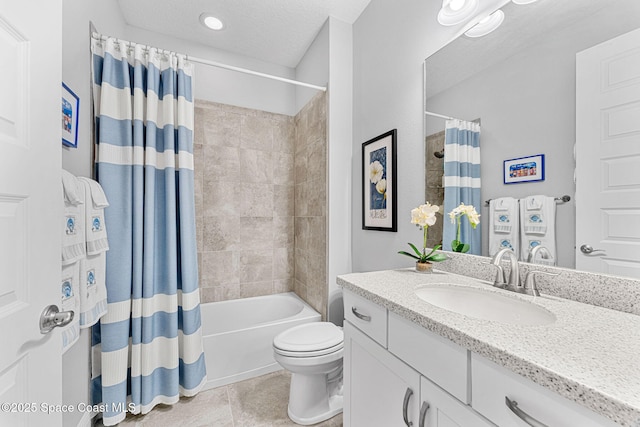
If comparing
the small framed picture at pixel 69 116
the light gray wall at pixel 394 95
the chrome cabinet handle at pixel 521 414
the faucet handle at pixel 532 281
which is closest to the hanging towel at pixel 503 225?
the faucet handle at pixel 532 281

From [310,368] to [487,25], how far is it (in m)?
1.89

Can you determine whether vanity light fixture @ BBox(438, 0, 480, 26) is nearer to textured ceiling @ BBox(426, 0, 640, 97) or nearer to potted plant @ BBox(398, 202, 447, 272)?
textured ceiling @ BBox(426, 0, 640, 97)

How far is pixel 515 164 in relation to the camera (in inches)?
40.0

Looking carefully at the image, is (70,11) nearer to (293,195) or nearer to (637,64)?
(293,195)

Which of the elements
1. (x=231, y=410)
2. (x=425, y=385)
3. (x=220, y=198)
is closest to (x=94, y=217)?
(x=220, y=198)

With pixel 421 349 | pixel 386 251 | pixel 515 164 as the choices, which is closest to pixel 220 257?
pixel 386 251

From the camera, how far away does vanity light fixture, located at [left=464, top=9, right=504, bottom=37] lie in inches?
42.5

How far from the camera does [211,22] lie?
204 centimetres

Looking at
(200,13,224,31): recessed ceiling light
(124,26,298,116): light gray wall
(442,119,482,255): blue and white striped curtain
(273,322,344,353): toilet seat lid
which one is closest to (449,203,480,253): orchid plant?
(442,119,482,255): blue and white striped curtain

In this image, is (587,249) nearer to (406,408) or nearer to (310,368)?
(406,408)

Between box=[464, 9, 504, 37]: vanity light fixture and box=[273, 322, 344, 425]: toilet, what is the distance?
1.72 metres

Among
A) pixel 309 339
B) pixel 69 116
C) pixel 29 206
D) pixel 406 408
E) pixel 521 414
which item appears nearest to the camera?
pixel 521 414

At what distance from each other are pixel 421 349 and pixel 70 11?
205 cm

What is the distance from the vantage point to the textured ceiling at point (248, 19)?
1.86 m
